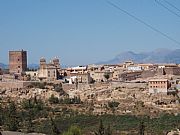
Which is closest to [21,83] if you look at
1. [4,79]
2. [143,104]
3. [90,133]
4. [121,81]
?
[4,79]

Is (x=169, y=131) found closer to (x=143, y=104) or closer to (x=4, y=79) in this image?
(x=143, y=104)

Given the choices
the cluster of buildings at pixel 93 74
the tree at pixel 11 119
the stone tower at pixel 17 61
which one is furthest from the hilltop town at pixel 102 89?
the tree at pixel 11 119

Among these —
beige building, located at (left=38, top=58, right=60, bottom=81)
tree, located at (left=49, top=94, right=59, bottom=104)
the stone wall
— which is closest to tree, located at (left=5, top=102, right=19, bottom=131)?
tree, located at (left=49, top=94, right=59, bottom=104)

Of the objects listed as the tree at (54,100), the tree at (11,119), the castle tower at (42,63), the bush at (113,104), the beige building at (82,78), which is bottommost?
the tree at (11,119)

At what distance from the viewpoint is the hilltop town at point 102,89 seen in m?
31.6

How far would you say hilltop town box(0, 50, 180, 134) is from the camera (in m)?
31.6

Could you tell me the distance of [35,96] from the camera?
34.9m

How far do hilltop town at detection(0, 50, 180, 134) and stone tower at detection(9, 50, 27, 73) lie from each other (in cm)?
155

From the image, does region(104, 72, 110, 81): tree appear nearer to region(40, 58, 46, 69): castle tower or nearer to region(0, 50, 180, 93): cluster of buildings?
region(0, 50, 180, 93): cluster of buildings

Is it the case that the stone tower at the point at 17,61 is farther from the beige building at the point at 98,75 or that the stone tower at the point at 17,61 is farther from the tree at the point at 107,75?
the tree at the point at 107,75

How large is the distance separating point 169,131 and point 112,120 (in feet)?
15.0

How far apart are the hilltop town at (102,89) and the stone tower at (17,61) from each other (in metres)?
1.55

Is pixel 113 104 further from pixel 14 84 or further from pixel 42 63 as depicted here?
pixel 42 63

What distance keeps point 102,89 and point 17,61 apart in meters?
12.6
